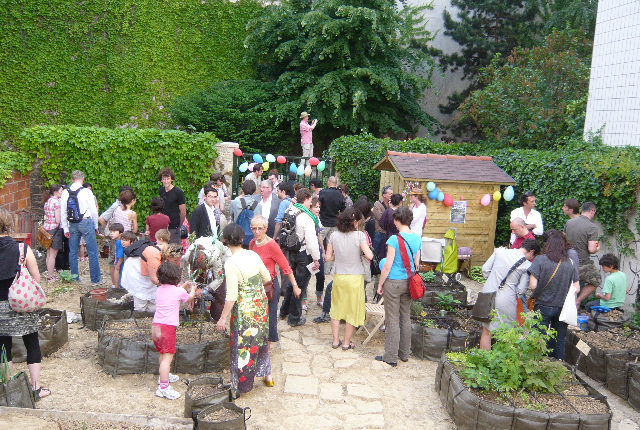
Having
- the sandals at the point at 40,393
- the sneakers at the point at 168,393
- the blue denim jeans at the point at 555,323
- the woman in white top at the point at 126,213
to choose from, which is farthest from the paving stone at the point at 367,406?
the woman in white top at the point at 126,213

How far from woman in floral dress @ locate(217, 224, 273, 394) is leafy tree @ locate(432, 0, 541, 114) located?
52.0 ft

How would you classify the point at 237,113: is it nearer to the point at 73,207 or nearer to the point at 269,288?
the point at 73,207

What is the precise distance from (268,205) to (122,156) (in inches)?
181

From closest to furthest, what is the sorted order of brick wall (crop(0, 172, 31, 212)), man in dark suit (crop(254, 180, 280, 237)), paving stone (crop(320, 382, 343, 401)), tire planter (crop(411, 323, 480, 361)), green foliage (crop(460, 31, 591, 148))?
paving stone (crop(320, 382, 343, 401))
tire planter (crop(411, 323, 480, 361))
man in dark suit (crop(254, 180, 280, 237))
brick wall (crop(0, 172, 31, 212))
green foliage (crop(460, 31, 591, 148))

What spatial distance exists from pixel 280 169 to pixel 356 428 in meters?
10.2

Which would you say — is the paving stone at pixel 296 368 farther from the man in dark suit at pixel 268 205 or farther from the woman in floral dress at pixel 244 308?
the man in dark suit at pixel 268 205

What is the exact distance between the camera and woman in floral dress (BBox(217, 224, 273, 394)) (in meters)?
5.36

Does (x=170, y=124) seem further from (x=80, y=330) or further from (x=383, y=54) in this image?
(x=80, y=330)

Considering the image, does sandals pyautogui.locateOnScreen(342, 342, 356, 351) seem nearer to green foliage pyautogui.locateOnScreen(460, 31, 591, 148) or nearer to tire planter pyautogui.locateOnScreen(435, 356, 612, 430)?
tire planter pyautogui.locateOnScreen(435, 356, 612, 430)

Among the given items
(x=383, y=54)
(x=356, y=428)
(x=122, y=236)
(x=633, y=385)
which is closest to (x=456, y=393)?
(x=356, y=428)

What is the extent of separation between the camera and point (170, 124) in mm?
17141

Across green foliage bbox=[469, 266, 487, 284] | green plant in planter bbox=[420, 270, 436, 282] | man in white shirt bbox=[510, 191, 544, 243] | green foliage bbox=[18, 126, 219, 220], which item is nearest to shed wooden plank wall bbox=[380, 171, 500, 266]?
green foliage bbox=[469, 266, 487, 284]

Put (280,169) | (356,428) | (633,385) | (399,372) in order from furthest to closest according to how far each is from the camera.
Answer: (280,169)
(399,372)
(633,385)
(356,428)

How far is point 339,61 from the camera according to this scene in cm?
1670
